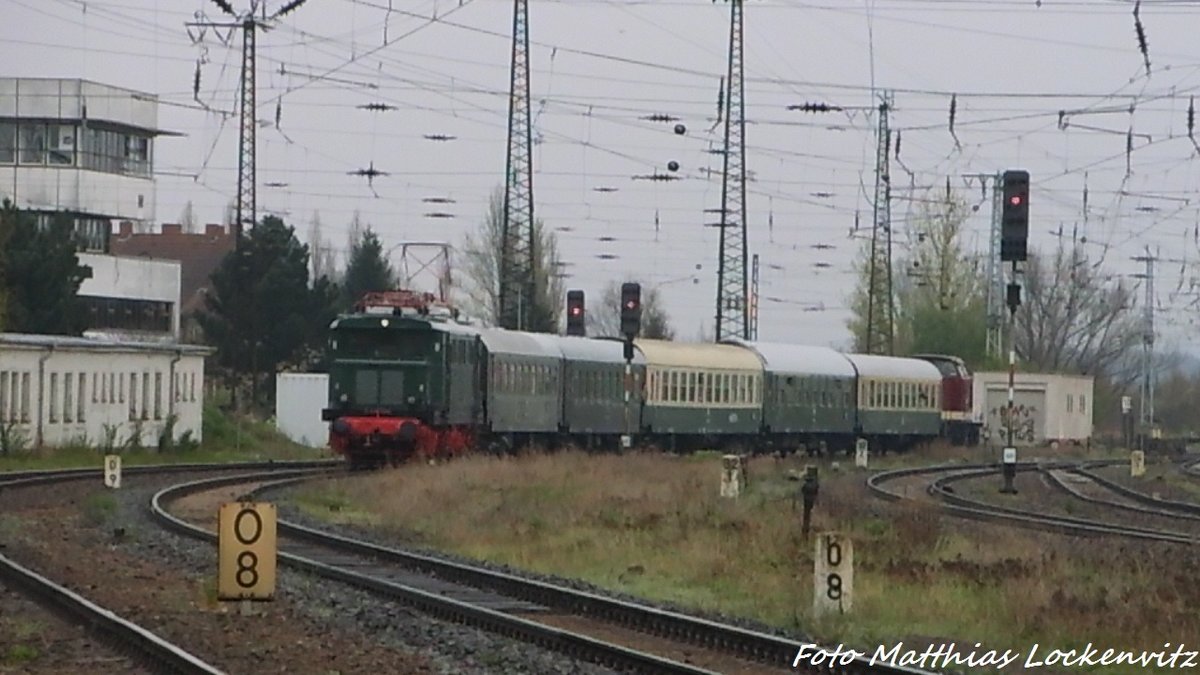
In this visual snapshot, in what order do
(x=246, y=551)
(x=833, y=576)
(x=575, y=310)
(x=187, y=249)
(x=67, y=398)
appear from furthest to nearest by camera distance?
1. (x=187, y=249)
2. (x=67, y=398)
3. (x=575, y=310)
4. (x=833, y=576)
5. (x=246, y=551)

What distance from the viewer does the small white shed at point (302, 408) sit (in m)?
63.2

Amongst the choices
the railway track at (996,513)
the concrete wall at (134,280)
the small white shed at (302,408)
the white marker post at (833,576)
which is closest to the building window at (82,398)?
the small white shed at (302,408)

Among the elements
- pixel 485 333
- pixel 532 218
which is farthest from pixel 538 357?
pixel 532 218

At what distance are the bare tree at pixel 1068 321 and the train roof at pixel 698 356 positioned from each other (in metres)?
50.0

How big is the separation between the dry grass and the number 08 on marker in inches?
165

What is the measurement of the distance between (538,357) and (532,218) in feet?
34.1

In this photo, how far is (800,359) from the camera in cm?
6281

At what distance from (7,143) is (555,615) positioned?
77443 mm

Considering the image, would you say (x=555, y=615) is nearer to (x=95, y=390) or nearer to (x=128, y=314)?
(x=95, y=390)

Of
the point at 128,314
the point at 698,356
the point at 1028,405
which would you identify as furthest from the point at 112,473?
the point at 128,314

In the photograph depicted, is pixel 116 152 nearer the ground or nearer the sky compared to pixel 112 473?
nearer the sky

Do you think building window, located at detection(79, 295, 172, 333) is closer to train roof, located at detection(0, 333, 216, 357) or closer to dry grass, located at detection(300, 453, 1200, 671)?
train roof, located at detection(0, 333, 216, 357)

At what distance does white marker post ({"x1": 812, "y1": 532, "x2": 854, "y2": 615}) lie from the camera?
18.0m

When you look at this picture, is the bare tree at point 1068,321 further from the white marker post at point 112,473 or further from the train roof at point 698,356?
the white marker post at point 112,473
